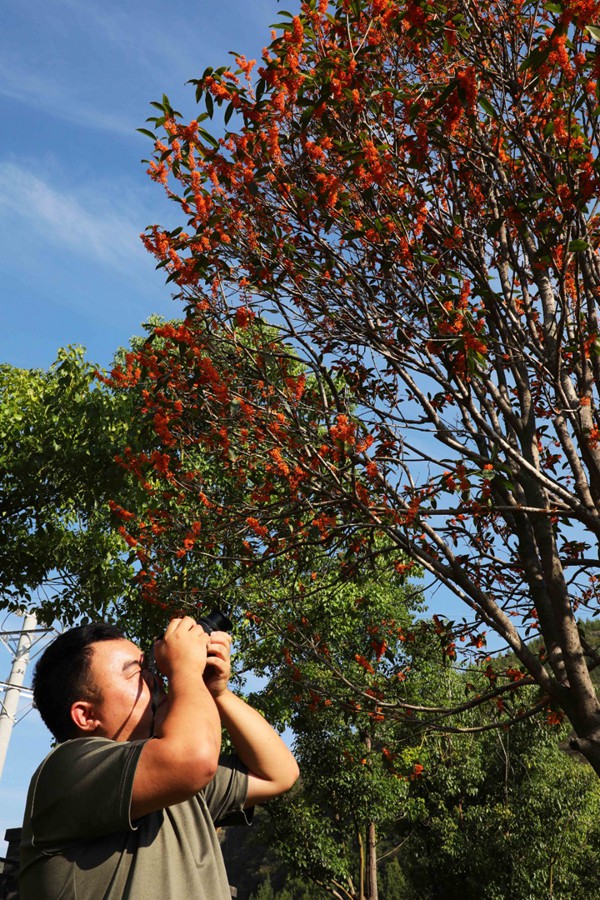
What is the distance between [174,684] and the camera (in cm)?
165

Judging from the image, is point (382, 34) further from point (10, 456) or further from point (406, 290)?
point (10, 456)

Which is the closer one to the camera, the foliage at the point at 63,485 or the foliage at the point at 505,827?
the foliage at the point at 63,485

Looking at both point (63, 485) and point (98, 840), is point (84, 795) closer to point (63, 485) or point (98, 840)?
point (98, 840)

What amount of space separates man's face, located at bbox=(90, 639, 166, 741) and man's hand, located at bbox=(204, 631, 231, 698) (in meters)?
0.19

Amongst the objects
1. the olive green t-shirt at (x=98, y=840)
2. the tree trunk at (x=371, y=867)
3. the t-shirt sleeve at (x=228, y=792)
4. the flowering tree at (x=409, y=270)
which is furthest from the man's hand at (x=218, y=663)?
the tree trunk at (x=371, y=867)

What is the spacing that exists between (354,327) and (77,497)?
7307 millimetres

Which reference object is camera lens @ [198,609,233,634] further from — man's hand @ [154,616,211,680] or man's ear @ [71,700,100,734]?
man's ear @ [71,700,100,734]

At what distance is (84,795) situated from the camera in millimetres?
1521

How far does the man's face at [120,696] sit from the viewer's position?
1.78 meters

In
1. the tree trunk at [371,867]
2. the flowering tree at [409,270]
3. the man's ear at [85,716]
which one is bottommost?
the tree trunk at [371,867]

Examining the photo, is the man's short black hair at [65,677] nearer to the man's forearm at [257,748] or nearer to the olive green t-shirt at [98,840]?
the olive green t-shirt at [98,840]

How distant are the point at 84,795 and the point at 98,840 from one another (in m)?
0.13


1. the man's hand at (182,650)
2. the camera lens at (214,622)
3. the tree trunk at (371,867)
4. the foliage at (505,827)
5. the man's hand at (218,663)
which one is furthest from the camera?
the foliage at (505,827)

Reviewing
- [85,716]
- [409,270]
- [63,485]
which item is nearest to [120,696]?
[85,716]
